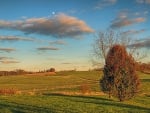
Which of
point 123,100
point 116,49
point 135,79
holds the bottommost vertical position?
point 123,100

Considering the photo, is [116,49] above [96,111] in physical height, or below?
above

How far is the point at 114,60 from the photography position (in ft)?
124

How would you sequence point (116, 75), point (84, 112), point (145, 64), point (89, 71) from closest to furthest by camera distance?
point (84, 112) → point (116, 75) → point (145, 64) → point (89, 71)

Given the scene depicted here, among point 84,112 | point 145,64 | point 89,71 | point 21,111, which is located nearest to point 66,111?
point 84,112

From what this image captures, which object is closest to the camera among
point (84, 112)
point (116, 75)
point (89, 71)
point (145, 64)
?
point (84, 112)

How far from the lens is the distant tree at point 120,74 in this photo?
3766cm

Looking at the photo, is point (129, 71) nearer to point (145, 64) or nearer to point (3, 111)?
point (3, 111)

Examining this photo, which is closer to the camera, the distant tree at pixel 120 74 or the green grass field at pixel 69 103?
the green grass field at pixel 69 103

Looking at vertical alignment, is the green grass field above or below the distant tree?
below

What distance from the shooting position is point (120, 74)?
37.8 meters

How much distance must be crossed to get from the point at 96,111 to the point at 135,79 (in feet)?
45.6

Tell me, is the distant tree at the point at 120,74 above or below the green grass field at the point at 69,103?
above

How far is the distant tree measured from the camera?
3766 centimetres

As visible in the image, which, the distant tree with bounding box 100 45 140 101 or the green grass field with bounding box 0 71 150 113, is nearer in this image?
the green grass field with bounding box 0 71 150 113
